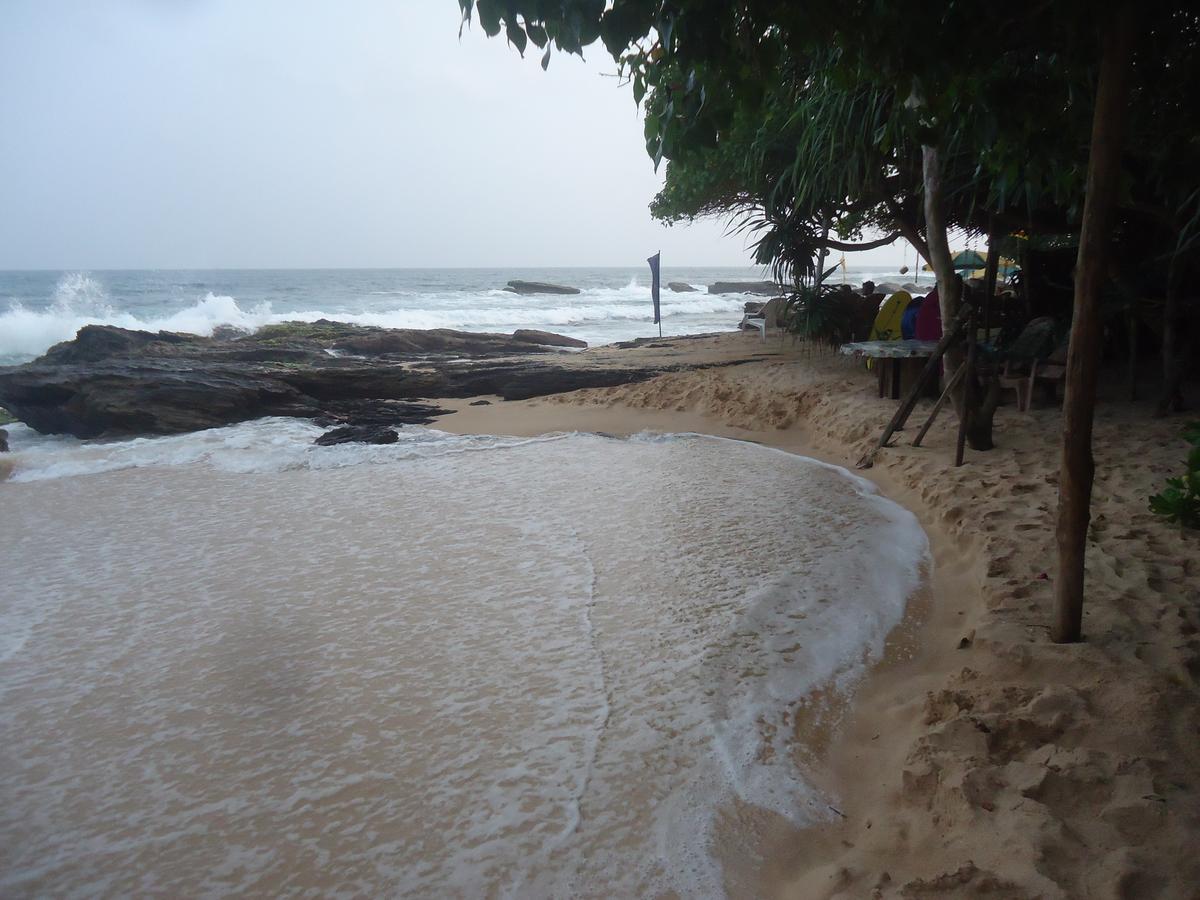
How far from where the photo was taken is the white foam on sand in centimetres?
252

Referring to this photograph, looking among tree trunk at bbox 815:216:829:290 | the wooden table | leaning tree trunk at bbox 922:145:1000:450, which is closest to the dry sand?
leaning tree trunk at bbox 922:145:1000:450

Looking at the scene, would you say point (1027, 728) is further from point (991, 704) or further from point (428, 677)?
point (428, 677)

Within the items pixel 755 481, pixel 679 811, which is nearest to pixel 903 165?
pixel 755 481

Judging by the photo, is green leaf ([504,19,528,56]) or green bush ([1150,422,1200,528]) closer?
green leaf ([504,19,528,56])

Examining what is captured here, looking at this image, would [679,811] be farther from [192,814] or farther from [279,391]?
[279,391]

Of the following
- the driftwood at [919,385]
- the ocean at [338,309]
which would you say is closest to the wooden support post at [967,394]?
the driftwood at [919,385]

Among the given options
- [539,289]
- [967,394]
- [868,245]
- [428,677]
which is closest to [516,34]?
[428,677]

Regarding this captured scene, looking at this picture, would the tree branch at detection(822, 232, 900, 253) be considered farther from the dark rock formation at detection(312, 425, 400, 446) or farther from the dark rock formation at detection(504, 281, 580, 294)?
the dark rock formation at detection(504, 281, 580, 294)

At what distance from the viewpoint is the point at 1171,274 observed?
6414 mm

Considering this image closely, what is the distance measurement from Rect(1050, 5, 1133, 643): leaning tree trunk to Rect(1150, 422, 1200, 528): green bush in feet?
5.08

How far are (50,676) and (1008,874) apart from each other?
402 cm

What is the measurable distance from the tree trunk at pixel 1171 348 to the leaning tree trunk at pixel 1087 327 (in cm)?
439

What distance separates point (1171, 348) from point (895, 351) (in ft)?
7.40

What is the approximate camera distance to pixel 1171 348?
6.44 metres
